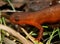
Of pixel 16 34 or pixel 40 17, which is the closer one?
pixel 16 34

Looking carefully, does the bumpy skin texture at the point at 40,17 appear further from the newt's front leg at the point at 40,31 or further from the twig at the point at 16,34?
the twig at the point at 16,34

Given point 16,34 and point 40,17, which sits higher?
point 40,17

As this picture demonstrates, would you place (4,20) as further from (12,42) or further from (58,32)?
(58,32)

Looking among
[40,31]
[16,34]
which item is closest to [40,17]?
[40,31]

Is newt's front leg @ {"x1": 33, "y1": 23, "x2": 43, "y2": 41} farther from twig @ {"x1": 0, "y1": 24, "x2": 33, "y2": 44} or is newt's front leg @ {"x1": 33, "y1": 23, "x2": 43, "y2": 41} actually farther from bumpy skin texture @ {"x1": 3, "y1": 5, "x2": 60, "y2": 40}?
twig @ {"x1": 0, "y1": 24, "x2": 33, "y2": 44}

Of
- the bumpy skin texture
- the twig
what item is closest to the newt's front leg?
the bumpy skin texture

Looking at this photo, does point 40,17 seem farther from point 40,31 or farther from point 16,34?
point 16,34

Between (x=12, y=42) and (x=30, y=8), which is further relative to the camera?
(x=30, y=8)

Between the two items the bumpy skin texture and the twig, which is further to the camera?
the bumpy skin texture

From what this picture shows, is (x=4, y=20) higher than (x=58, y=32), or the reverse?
(x=4, y=20)

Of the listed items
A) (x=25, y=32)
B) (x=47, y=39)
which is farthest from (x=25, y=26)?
(x=47, y=39)

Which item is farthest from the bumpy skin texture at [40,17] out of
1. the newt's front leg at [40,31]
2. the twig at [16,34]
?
the twig at [16,34]
